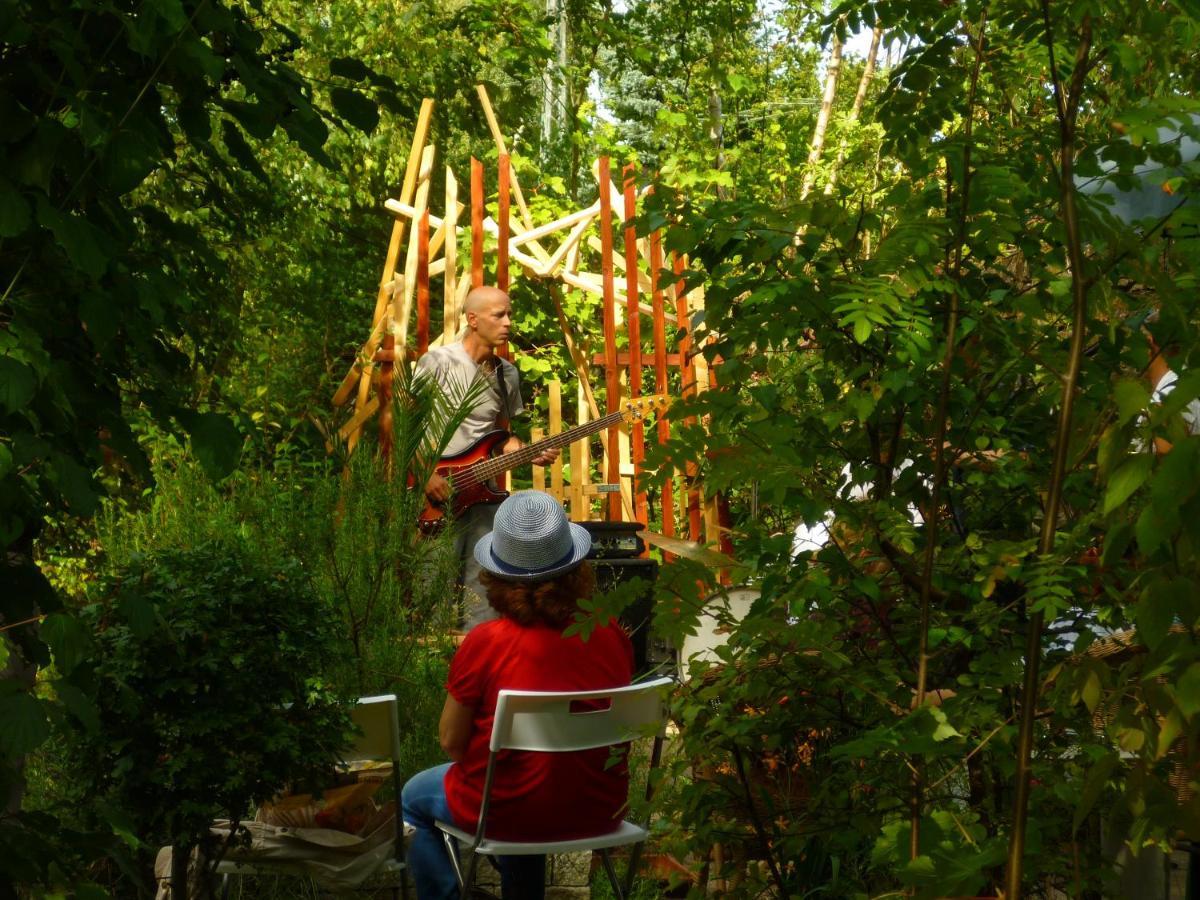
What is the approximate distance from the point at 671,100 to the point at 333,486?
905 centimetres

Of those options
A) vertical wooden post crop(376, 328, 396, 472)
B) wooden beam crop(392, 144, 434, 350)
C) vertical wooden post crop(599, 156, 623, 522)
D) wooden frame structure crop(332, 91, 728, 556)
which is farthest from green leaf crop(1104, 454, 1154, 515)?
A: wooden beam crop(392, 144, 434, 350)

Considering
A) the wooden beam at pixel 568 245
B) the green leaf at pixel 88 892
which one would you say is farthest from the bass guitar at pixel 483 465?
the green leaf at pixel 88 892

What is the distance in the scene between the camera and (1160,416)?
1001mm

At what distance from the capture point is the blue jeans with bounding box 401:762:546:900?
353 cm

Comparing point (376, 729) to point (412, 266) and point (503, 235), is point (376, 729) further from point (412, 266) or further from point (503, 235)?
point (412, 266)

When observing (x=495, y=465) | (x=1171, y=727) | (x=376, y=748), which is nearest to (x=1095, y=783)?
(x=1171, y=727)

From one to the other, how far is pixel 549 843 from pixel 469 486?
3532 millimetres

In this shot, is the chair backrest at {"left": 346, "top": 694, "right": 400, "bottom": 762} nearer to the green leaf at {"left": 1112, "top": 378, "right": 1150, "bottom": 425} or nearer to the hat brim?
the hat brim

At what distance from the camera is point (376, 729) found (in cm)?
337

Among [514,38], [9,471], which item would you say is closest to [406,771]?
[9,471]

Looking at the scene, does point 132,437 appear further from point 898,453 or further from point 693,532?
point 693,532

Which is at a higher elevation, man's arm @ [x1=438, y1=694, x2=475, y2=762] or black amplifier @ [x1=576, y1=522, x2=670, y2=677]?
black amplifier @ [x1=576, y1=522, x2=670, y2=677]

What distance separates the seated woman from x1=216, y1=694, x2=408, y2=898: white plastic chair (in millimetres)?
150

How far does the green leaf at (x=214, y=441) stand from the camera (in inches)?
69.2
